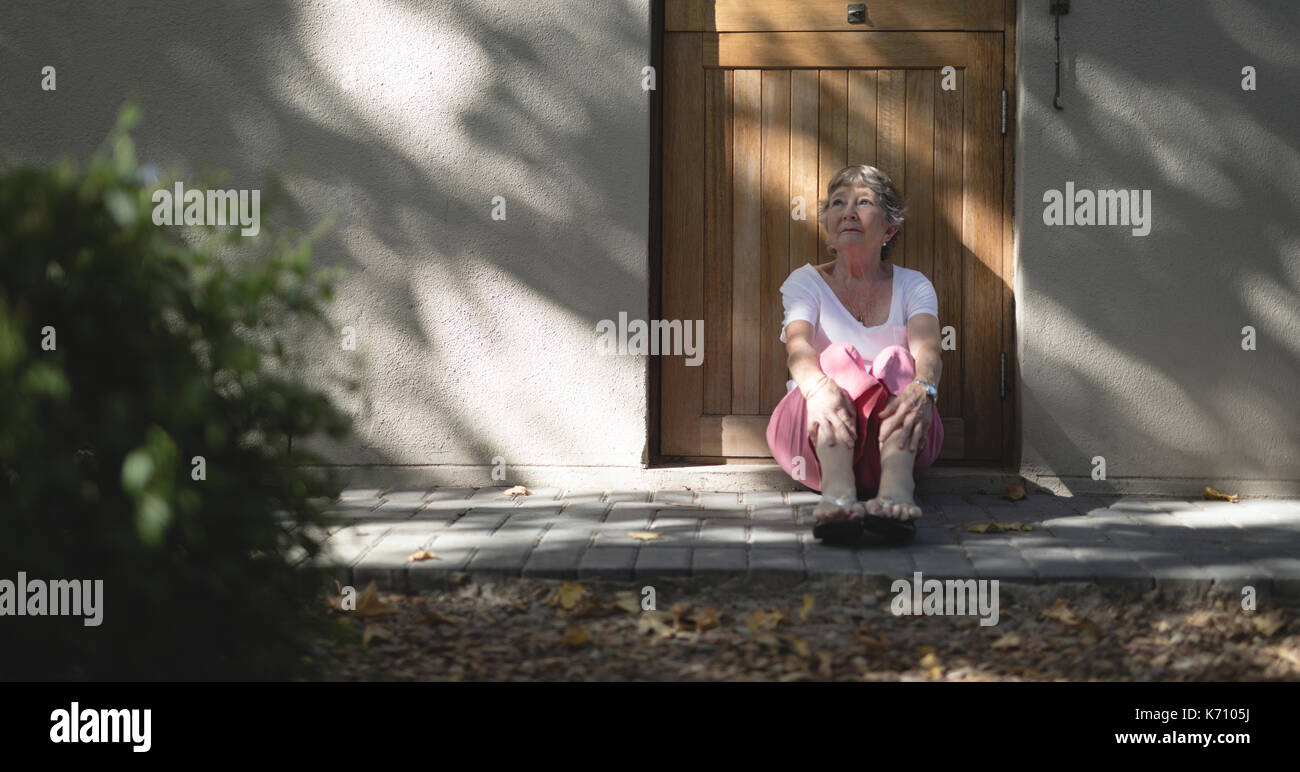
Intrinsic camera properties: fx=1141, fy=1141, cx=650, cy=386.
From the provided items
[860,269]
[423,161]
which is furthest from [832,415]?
[423,161]

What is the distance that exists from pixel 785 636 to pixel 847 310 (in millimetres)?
2099

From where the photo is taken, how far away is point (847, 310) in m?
5.21

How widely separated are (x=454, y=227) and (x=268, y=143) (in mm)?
1018

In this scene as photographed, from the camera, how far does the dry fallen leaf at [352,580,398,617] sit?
3.65m

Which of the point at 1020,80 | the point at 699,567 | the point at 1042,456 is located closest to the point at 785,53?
the point at 1020,80

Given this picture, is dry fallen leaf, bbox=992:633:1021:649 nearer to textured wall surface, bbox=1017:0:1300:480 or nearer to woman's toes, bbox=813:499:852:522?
woman's toes, bbox=813:499:852:522

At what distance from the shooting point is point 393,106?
18.4 feet

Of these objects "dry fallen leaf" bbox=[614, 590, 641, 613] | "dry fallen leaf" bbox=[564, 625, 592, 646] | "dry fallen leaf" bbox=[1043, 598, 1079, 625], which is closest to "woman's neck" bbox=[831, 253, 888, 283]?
"dry fallen leaf" bbox=[1043, 598, 1079, 625]

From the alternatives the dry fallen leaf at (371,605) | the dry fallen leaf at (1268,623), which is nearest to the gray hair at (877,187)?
the dry fallen leaf at (1268,623)

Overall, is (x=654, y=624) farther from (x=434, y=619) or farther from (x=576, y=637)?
(x=434, y=619)

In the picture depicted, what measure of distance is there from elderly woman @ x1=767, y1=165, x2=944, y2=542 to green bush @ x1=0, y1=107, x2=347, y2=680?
Answer: 232 centimetres

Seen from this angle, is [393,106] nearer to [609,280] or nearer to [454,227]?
[454,227]

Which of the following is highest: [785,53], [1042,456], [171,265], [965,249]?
[785,53]
